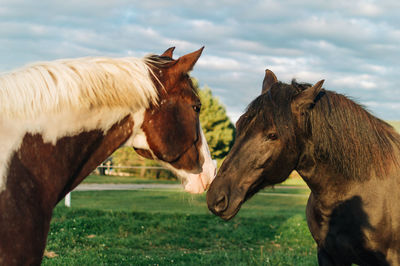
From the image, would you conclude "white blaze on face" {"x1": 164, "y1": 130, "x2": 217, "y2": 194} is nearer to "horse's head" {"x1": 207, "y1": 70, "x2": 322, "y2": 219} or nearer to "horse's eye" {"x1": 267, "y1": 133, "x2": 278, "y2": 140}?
"horse's head" {"x1": 207, "y1": 70, "x2": 322, "y2": 219}

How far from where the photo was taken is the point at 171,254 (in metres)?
7.65

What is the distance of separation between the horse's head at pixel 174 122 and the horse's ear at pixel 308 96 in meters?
0.94

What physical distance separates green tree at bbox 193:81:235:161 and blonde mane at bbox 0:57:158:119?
1254 inches

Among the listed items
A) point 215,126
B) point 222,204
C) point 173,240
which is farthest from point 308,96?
point 215,126

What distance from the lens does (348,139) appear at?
356 centimetres

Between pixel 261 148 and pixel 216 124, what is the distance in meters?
34.2

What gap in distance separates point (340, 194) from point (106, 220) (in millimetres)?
7126

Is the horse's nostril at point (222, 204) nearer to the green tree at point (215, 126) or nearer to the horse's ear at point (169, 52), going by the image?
the horse's ear at point (169, 52)

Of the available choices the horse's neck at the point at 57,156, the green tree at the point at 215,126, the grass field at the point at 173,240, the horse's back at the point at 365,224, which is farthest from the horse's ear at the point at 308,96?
the green tree at the point at 215,126

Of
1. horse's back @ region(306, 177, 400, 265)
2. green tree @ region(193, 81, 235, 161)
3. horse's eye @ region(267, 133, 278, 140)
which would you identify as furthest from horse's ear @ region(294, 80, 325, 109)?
green tree @ region(193, 81, 235, 161)

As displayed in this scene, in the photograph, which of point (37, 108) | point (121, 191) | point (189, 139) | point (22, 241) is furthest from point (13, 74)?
point (121, 191)

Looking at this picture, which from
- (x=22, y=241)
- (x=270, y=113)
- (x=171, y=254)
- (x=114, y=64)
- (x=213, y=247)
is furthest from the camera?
(x=213, y=247)

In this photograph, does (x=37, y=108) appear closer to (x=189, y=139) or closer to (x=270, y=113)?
(x=189, y=139)

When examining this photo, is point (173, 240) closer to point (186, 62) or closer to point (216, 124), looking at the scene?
point (186, 62)
